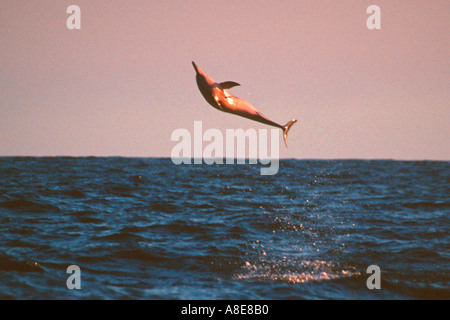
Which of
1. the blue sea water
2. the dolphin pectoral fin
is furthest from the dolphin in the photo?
the blue sea water

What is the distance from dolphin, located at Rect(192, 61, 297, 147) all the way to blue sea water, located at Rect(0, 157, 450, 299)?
5844 millimetres

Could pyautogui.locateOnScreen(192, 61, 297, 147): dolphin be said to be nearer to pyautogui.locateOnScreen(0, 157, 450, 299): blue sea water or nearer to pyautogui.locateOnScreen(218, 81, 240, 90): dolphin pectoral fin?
pyautogui.locateOnScreen(218, 81, 240, 90): dolphin pectoral fin

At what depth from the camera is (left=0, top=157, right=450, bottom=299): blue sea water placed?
42.8 feet

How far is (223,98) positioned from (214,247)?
10.3 metres

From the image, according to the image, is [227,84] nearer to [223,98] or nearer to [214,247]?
[223,98]

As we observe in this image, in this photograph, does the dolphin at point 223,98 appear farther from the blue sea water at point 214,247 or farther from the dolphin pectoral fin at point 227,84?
the blue sea water at point 214,247

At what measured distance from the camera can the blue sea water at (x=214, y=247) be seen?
13.0 m

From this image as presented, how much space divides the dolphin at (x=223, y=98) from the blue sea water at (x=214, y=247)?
19.2 feet

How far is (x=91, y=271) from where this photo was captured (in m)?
14.0

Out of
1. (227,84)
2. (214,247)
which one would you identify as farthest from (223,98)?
(214,247)

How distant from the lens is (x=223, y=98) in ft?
26.1

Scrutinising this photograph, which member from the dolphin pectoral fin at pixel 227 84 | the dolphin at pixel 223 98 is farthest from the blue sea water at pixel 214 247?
the dolphin pectoral fin at pixel 227 84

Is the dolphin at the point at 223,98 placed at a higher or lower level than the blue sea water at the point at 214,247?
higher
